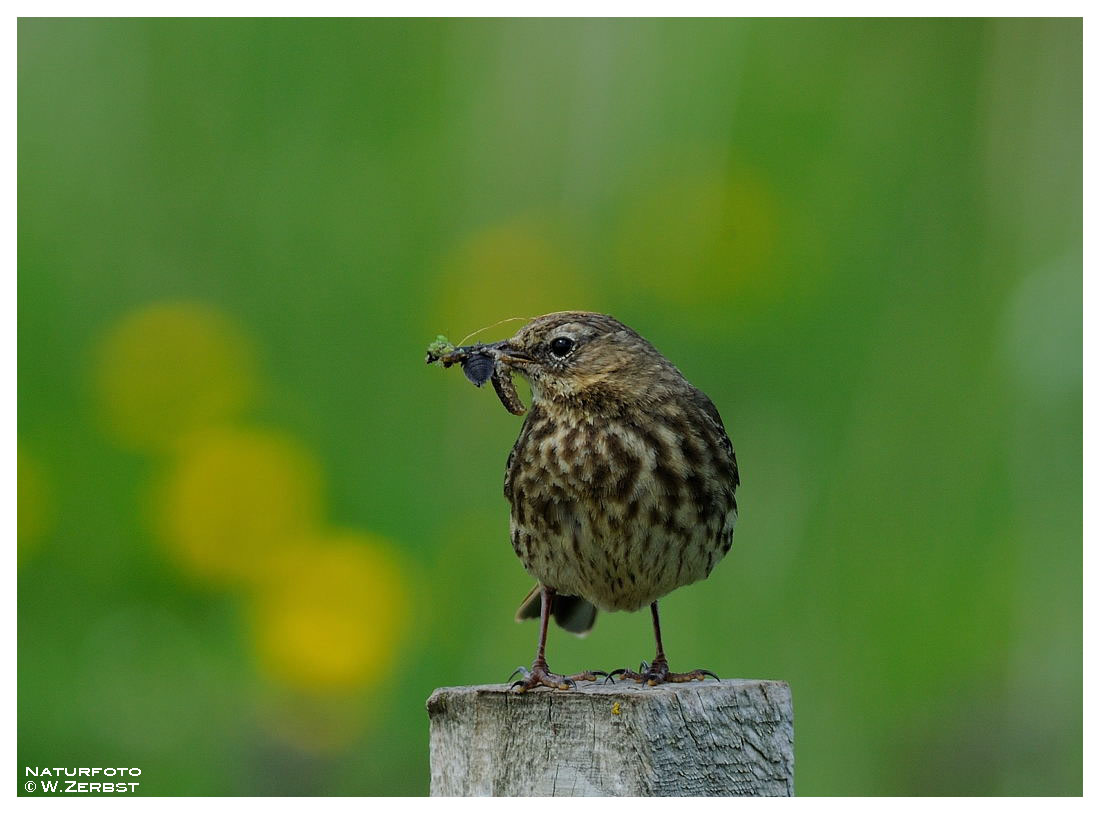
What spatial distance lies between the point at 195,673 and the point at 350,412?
4.48 ft

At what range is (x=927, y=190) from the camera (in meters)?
6.77

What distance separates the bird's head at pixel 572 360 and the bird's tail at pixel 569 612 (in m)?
0.75

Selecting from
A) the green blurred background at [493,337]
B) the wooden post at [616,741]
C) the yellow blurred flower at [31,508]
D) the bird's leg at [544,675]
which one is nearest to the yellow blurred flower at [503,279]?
the green blurred background at [493,337]

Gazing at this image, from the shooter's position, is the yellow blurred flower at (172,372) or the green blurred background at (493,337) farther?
the yellow blurred flower at (172,372)

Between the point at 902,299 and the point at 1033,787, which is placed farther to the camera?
the point at 902,299

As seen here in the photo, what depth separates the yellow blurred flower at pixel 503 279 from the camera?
680cm

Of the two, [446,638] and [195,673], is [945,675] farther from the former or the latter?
[195,673]

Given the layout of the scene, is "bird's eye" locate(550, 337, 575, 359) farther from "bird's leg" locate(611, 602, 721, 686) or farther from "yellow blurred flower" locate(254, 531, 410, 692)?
"yellow blurred flower" locate(254, 531, 410, 692)

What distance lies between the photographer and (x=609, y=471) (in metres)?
4.25

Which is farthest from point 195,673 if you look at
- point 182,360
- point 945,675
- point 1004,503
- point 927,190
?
point 927,190

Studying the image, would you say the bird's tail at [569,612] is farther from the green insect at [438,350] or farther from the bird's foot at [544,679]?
the green insect at [438,350]

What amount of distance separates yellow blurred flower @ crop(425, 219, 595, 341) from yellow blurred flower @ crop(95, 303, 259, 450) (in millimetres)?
922

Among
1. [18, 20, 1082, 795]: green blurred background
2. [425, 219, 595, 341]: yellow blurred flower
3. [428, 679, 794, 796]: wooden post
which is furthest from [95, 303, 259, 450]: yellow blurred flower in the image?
[428, 679, 794, 796]: wooden post

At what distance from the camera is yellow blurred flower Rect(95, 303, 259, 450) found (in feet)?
21.2
